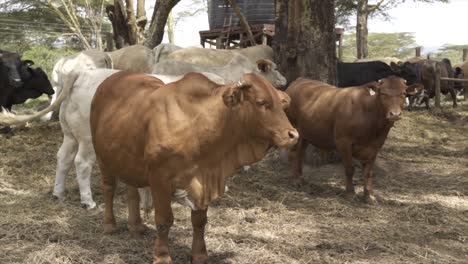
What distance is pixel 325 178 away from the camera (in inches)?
275

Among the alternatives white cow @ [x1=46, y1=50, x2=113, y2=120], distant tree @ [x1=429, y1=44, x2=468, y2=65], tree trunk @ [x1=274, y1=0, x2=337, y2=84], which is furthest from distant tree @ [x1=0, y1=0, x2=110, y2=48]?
distant tree @ [x1=429, y1=44, x2=468, y2=65]

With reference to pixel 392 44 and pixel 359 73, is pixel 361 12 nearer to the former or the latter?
pixel 359 73

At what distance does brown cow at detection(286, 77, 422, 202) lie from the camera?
5770mm

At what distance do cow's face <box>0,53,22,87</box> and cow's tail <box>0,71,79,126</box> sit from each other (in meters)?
5.47

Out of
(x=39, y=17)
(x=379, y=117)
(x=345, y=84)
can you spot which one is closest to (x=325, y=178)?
(x=379, y=117)

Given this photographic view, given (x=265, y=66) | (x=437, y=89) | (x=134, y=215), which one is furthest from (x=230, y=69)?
(x=437, y=89)

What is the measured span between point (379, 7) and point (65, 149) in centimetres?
2276

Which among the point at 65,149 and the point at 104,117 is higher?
the point at 104,117

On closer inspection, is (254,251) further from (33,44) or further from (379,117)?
(33,44)

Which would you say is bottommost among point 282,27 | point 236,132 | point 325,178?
point 325,178

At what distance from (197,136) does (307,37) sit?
417 centimetres

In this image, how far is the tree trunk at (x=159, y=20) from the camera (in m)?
10.7

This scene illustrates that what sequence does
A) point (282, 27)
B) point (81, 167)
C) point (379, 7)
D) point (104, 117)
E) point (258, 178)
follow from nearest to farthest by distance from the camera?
point (104, 117) → point (81, 167) → point (258, 178) → point (282, 27) → point (379, 7)

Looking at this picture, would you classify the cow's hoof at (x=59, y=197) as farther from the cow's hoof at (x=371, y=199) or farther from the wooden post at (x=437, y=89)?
the wooden post at (x=437, y=89)
